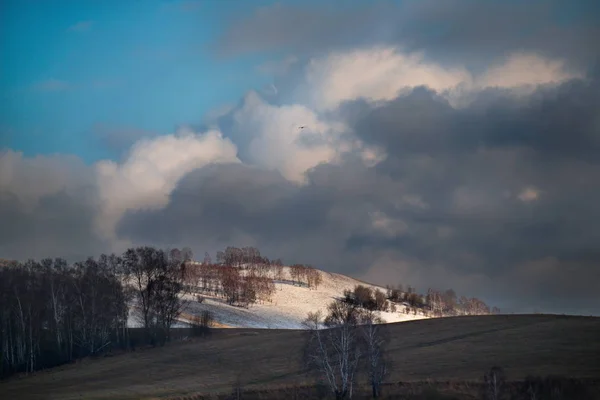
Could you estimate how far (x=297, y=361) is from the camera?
3327 inches

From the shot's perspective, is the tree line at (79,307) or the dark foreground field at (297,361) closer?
the dark foreground field at (297,361)

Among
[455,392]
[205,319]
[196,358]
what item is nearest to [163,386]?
[196,358]

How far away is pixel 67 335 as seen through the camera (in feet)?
387

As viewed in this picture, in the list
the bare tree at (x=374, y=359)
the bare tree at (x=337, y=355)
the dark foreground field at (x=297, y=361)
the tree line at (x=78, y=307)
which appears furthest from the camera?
the tree line at (x=78, y=307)

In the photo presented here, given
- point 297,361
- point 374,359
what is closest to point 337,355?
point 374,359

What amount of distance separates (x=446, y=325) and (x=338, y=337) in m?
40.6

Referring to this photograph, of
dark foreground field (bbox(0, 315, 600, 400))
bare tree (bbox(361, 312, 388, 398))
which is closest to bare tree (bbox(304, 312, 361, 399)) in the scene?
bare tree (bbox(361, 312, 388, 398))

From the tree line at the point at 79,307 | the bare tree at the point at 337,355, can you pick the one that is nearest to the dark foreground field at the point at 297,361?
the bare tree at the point at 337,355

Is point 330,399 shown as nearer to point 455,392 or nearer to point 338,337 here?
point 338,337

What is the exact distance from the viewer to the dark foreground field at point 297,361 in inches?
2717

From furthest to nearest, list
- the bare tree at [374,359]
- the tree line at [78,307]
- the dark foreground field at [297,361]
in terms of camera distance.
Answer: the tree line at [78,307] < the dark foreground field at [297,361] < the bare tree at [374,359]

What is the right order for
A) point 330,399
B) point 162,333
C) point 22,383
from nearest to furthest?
point 330,399
point 22,383
point 162,333

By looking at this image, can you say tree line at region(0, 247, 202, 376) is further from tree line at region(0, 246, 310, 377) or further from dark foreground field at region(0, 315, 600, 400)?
dark foreground field at region(0, 315, 600, 400)

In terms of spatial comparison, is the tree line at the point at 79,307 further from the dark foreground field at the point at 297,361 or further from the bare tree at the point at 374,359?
the bare tree at the point at 374,359
